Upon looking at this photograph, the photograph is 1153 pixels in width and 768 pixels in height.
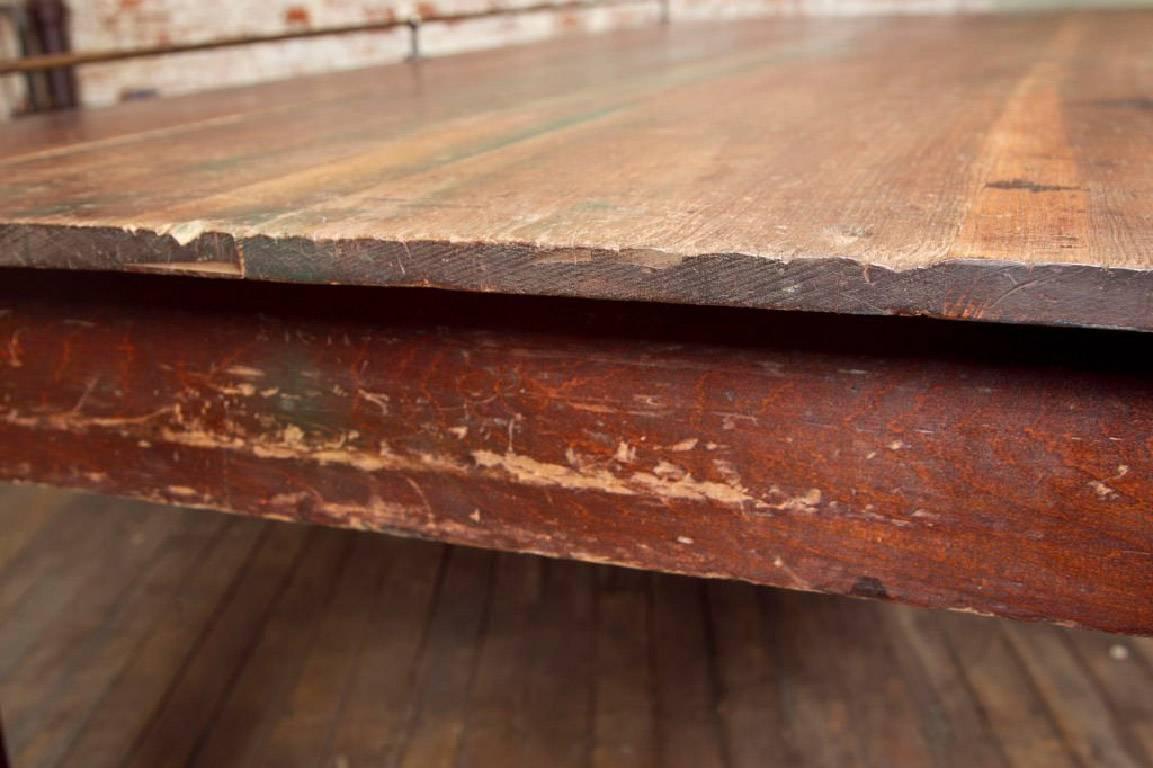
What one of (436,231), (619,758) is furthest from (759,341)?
(619,758)

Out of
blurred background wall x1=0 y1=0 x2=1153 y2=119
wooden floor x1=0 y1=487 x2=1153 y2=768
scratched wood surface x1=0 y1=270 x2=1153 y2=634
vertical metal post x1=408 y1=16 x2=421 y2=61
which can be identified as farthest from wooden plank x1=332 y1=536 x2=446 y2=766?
blurred background wall x1=0 y1=0 x2=1153 y2=119

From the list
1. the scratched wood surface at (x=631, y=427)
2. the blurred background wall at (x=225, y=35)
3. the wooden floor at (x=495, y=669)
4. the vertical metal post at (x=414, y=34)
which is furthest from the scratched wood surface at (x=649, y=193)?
the blurred background wall at (x=225, y=35)

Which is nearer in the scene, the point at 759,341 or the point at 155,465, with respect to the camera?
the point at 759,341

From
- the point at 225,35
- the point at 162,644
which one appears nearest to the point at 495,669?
the point at 162,644

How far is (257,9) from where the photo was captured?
3.44m

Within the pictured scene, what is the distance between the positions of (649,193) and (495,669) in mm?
1027

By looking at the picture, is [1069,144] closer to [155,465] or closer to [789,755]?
[155,465]

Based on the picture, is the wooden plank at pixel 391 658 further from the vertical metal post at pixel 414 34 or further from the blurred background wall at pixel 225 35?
the blurred background wall at pixel 225 35

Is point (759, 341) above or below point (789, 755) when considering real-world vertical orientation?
above

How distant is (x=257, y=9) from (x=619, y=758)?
297cm

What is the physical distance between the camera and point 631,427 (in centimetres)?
59

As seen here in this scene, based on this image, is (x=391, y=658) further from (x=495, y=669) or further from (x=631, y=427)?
(x=631, y=427)

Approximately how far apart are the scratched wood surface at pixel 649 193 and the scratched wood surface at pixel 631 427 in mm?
58

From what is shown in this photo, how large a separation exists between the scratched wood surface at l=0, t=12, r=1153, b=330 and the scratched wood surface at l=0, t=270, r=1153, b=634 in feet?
0.19
